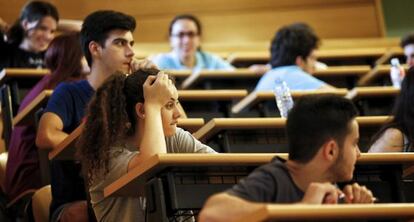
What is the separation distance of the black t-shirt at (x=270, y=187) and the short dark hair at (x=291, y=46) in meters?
2.84

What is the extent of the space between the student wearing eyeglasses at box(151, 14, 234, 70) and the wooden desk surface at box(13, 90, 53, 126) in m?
1.75

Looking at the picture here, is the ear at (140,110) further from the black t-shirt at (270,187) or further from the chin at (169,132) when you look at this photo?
the black t-shirt at (270,187)

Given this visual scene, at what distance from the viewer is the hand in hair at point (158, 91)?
2777 millimetres

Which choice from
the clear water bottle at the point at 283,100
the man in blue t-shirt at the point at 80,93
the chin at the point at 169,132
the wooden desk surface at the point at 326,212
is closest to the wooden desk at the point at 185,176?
the chin at the point at 169,132

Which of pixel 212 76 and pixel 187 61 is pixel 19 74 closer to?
pixel 212 76

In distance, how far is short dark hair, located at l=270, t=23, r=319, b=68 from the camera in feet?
16.7

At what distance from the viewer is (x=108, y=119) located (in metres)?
2.82

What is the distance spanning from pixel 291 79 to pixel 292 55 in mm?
265

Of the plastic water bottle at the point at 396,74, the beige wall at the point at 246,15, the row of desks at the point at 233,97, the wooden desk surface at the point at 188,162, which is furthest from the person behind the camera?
the beige wall at the point at 246,15

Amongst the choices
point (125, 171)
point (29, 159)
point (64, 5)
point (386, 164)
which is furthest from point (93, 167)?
point (64, 5)

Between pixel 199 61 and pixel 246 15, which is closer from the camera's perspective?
pixel 199 61

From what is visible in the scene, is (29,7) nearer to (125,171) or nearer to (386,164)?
(125,171)

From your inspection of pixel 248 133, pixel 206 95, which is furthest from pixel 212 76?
pixel 248 133

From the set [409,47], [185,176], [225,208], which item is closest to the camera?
[225,208]
